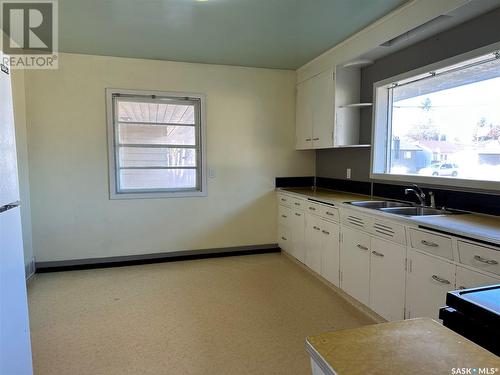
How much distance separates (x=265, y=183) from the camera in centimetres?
461

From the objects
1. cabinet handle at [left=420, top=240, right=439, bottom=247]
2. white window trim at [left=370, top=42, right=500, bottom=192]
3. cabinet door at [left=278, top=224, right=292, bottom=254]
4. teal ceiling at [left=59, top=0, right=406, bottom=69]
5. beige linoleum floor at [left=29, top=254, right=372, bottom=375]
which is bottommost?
beige linoleum floor at [left=29, top=254, right=372, bottom=375]

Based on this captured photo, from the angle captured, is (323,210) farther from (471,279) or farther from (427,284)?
(471,279)

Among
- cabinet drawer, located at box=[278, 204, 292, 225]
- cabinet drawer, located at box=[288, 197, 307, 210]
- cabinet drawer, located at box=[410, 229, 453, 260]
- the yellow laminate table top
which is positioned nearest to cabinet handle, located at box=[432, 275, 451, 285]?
cabinet drawer, located at box=[410, 229, 453, 260]

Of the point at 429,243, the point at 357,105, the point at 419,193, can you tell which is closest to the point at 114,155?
the point at 357,105

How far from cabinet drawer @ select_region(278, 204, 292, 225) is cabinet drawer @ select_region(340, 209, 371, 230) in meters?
1.27

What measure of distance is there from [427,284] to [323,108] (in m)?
2.36

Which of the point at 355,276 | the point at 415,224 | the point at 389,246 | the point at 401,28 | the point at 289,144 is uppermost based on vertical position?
the point at 401,28

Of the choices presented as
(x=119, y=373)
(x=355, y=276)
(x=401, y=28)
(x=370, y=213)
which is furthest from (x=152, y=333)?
(x=401, y=28)

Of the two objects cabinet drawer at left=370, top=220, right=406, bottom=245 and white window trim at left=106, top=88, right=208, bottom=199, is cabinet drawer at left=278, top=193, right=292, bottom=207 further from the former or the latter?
cabinet drawer at left=370, top=220, right=406, bottom=245

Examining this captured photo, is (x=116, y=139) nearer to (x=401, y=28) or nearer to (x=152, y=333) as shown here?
(x=152, y=333)

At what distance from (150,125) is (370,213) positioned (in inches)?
113

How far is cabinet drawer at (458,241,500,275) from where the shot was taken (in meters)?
1.68

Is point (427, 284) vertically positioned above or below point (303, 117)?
below

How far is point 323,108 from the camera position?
3859mm
